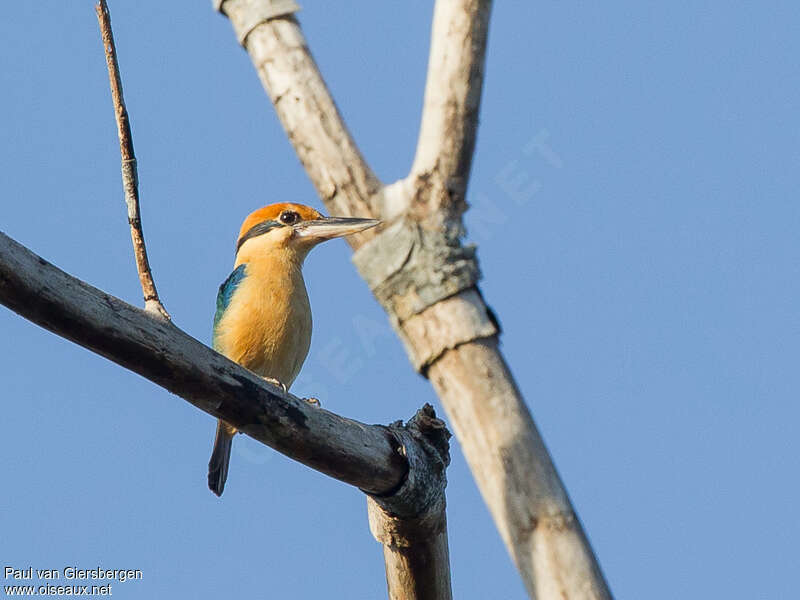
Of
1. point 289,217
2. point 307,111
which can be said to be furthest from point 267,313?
point 307,111

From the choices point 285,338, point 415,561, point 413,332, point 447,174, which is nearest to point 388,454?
point 415,561

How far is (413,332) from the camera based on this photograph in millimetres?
3172

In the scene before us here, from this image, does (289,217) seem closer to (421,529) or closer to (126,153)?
(126,153)

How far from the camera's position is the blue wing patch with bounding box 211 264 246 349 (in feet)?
20.8

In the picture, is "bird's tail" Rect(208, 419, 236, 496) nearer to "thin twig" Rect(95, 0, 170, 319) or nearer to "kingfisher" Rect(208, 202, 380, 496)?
"kingfisher" Rect(208, 202, 380, 496)

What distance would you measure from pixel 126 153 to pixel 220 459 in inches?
101

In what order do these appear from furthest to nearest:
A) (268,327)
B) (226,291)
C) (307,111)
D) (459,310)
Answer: (226,291) → (268,327) → (307,111) → (459,310)

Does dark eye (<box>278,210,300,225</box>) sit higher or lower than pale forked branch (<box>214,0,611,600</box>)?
higher

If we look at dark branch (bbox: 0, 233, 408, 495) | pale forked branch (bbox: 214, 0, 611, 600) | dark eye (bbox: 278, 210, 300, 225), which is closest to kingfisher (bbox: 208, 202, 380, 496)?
dark eye (bbox: 278, 210, 300, 225)

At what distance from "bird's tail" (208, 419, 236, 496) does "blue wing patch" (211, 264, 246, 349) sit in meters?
0.55

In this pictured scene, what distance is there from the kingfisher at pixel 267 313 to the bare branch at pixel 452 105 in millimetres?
2354

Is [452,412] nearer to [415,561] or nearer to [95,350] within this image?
[95,350]

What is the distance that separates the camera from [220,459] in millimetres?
6082

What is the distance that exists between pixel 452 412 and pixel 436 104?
1.00 meters
